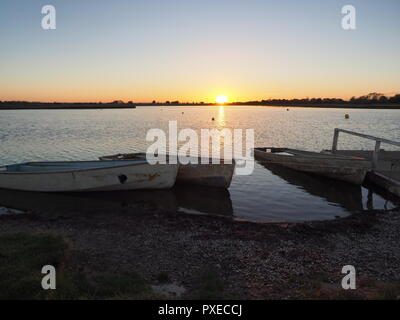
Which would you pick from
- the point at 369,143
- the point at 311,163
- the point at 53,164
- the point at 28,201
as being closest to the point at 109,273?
the point at 28,201

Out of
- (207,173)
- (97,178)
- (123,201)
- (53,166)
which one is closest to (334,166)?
(207,173)

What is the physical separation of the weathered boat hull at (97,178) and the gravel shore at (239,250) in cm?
339

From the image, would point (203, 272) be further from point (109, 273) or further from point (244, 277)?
point (109, 273)

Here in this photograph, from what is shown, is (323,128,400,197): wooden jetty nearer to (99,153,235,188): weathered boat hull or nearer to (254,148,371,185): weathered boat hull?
(254,148,371,185): weathered boat hull

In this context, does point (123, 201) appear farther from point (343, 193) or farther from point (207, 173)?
point (343, 193)

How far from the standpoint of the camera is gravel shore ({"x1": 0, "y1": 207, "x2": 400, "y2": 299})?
700cm

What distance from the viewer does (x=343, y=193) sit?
17.0 meters

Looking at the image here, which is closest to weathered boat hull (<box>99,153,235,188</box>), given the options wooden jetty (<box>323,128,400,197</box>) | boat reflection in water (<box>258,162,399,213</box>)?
boat reflection in water (<box>258,162,399,213</box>)

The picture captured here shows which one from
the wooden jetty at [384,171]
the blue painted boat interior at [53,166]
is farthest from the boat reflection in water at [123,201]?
the wooden jetty at [384,171]

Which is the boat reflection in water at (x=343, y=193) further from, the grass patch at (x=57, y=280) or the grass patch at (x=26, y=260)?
the grass patch at (x=26, y=260)

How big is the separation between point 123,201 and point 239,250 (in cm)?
815

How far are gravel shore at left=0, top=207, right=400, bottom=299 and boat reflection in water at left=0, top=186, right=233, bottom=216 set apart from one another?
4.31 ft

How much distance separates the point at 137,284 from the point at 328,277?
4421 mm

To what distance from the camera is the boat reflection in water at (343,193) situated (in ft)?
49.3
